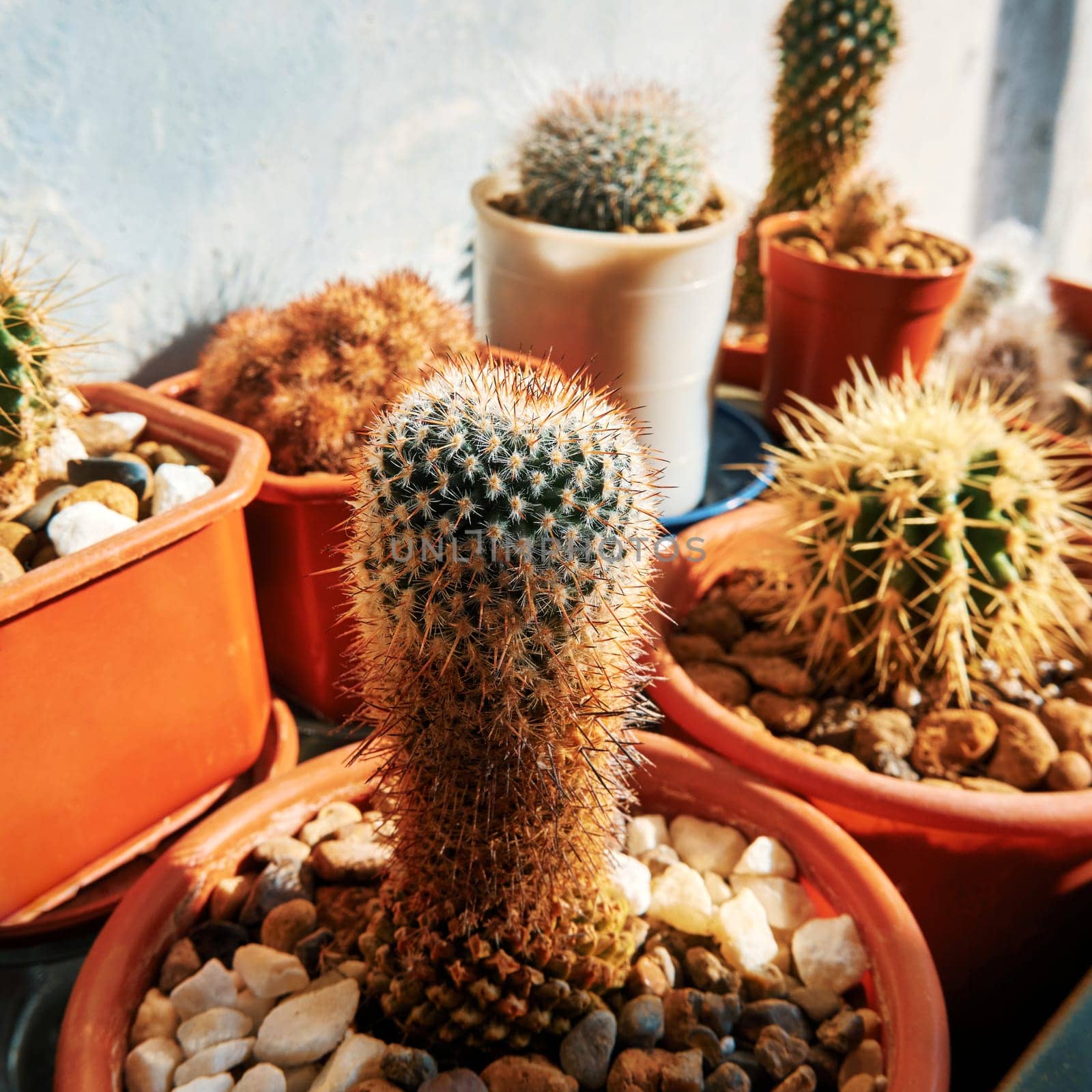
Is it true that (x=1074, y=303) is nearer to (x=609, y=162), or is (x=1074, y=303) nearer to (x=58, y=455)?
(x=609, y=162)

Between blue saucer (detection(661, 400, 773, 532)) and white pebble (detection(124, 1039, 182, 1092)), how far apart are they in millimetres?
944

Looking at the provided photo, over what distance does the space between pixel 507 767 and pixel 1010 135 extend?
3.33 meters

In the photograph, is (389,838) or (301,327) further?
(301,327)

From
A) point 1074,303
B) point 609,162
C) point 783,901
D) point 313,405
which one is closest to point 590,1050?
point 783,901

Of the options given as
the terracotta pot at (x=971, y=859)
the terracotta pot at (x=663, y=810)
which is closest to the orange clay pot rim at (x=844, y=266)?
the terracotta pot at (x=971, y=859)

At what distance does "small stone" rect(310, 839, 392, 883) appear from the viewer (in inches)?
39.3

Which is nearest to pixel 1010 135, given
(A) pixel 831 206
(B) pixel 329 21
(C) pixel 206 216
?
(A) pixel 831 206

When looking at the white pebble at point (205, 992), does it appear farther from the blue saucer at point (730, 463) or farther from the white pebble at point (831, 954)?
the blue saucer at point (730, 463)

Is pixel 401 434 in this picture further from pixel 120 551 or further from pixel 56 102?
pixel 56 102

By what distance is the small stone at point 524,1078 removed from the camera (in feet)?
2.65

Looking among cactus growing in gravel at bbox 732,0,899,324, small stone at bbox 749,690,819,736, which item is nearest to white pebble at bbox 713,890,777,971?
small stone at bbox 749,690,819,736

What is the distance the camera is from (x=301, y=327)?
1229mm

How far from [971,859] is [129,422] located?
105 cm

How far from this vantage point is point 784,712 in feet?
4.00
